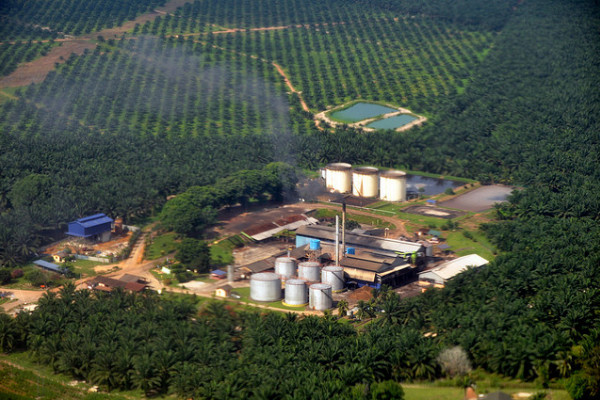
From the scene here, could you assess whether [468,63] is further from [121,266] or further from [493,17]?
[121,266]

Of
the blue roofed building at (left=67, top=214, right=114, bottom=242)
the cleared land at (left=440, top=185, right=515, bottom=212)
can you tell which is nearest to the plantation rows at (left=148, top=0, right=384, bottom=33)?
the cleared land at (left=440, top=185, right=515, bottom=212)

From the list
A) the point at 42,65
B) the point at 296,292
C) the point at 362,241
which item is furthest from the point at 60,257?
the point at 42,65

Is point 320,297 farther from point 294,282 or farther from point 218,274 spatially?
point 218,274

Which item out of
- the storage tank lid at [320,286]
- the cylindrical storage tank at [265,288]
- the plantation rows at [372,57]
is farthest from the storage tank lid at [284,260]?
the plantation rows at [372,57]

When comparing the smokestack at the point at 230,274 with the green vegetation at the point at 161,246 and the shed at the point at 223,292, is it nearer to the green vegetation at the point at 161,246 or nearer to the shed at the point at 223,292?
the shed at the point at 223,292

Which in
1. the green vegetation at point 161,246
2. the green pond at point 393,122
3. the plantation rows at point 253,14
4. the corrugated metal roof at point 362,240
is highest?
the plantation rows at point 253,14

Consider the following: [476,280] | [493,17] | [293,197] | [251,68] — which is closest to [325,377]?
[476,280]

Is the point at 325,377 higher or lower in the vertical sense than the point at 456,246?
higher
